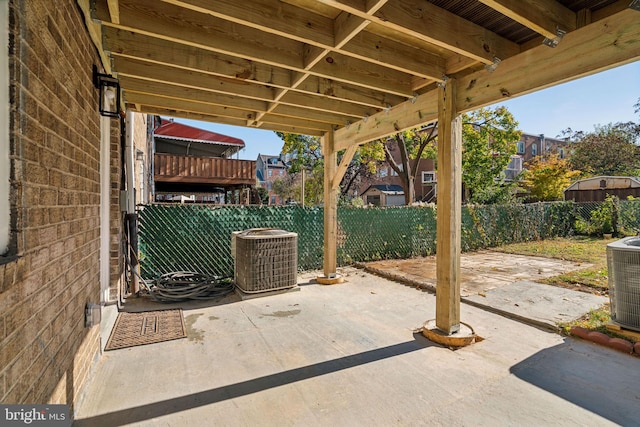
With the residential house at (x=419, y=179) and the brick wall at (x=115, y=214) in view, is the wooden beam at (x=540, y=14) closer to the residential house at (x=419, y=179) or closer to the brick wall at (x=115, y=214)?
the brick wall at (x=115, y=214)

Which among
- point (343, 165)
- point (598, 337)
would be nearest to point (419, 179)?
point (343, 165)

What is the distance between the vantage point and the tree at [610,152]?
22.3m

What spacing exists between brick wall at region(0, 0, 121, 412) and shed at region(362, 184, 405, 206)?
24.0 m

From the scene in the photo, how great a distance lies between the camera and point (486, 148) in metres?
13.8

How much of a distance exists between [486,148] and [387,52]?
42.1 feet

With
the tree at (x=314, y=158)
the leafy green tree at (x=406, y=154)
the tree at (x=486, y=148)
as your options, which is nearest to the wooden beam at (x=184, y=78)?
the tree at (x=314, y=158)

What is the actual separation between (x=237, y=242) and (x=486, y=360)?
3.68 meters

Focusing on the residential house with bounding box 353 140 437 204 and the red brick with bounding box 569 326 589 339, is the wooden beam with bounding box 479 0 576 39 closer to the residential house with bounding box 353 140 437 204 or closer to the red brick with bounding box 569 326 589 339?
the red brick with bounding box 569 326 589 339

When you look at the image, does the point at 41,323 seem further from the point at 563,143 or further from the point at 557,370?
the point at 563,143

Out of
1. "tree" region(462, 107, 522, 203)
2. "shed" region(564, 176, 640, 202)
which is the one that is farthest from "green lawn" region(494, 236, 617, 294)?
"shed" region(564, 176, 640, 202)

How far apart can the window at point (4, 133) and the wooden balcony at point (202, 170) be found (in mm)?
11147

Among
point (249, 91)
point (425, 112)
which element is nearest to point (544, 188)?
→ point (425, 112)

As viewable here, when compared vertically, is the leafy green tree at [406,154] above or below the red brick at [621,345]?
above

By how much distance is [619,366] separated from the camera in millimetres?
2740
